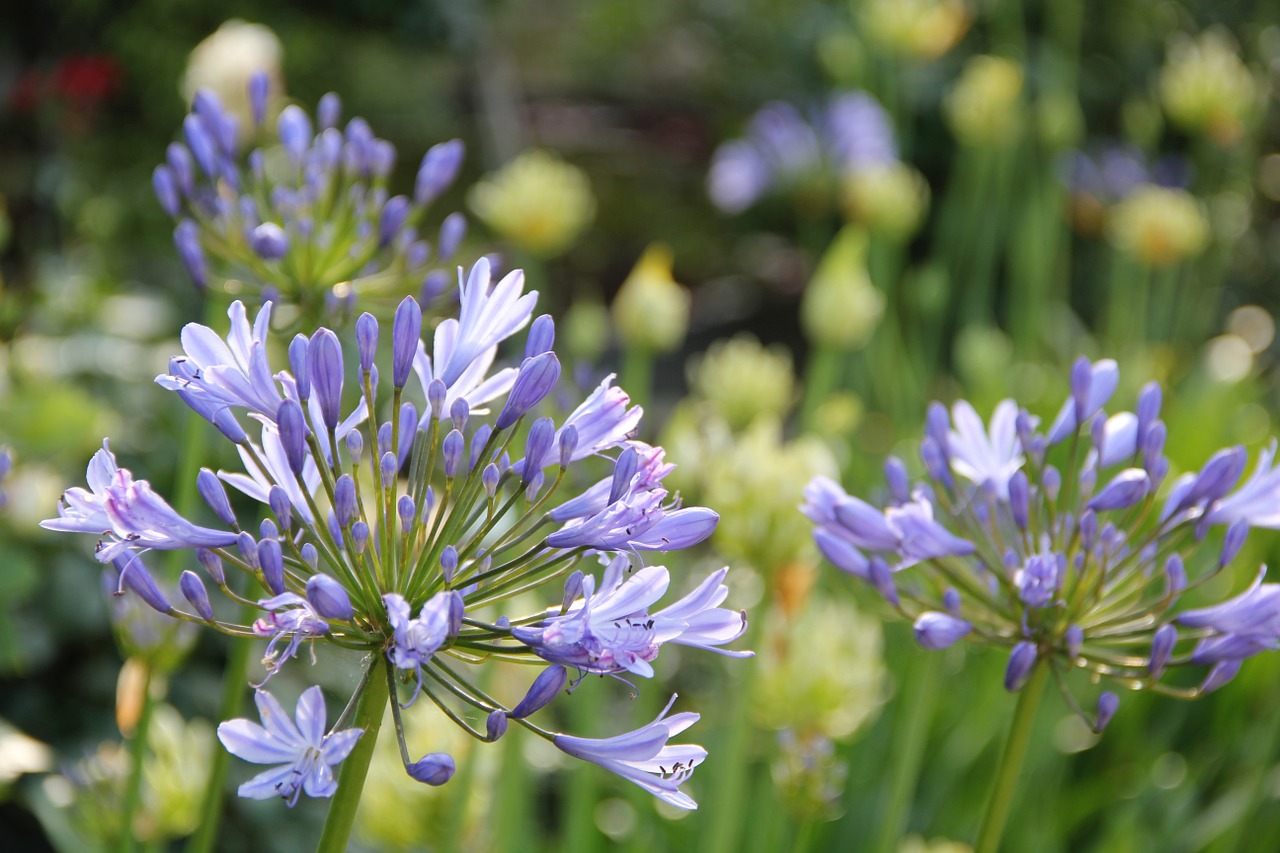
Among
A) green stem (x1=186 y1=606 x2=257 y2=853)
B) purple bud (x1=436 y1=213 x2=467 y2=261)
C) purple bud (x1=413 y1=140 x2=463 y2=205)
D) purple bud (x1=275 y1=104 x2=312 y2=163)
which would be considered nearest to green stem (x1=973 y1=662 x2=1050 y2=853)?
green stem (x1=186 y1=606 x2=257 y2=853)

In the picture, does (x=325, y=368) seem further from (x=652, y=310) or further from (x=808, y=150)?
(x=808, y=150)

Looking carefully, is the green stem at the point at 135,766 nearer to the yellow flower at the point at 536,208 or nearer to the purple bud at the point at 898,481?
the purple bud at the point at 898,481

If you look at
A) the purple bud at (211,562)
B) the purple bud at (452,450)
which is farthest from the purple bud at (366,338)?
the purple bud at (211,562)

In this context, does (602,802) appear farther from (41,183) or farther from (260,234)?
(41,183)

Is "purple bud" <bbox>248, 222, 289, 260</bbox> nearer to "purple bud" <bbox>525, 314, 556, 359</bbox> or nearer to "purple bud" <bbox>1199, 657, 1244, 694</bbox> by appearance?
"purple bud" <bbox>525, 314, 556, 359</bbox>

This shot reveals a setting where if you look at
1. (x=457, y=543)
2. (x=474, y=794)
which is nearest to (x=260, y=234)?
(x=457, y=543)

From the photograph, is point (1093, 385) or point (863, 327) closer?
point (1093, 385)
